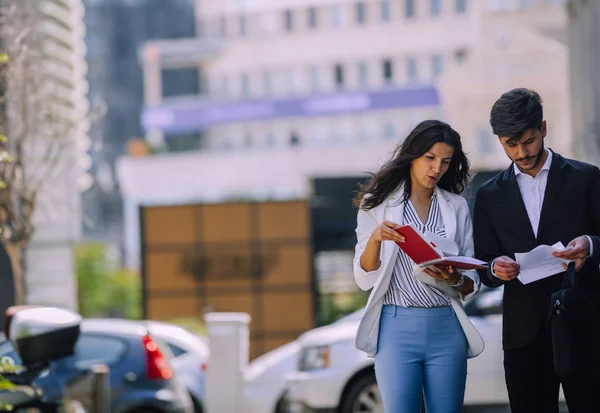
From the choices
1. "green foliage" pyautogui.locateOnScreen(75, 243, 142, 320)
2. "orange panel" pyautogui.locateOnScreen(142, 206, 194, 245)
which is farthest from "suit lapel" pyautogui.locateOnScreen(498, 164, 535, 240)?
"green foliage" pyautogui.locateOnScreen(75, 243, 142, 320)

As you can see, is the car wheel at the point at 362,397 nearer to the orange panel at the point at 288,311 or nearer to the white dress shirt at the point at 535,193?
the white dress shirt at the point at 535,193

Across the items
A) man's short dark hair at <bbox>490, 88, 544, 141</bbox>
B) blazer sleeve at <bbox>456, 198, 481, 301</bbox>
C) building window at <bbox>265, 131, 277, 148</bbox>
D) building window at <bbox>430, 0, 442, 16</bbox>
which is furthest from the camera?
building window at <bbox>430, 0, 442, 16</bbox>

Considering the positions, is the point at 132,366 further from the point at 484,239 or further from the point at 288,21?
the point at 288,21

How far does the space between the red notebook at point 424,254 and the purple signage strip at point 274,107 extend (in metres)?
73.0

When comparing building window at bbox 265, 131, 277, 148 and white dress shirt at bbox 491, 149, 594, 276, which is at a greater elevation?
building window at bbox 265, 131, 277, 148

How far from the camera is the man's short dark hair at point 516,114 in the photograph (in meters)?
4.90

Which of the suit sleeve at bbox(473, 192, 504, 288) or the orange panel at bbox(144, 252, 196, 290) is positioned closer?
the suit sleeve at bbox(473, 192, 504, 288)

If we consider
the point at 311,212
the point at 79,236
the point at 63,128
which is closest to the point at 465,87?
the point at 311,212

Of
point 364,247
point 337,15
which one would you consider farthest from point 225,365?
point 337,15

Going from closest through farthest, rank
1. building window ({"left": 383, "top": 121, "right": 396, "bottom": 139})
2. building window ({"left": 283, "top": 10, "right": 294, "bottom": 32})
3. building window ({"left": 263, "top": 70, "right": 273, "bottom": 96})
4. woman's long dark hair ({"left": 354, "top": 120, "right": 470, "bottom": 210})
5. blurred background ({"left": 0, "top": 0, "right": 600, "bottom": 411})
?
woman's long dark hair ({"left": 354, "top": 120, "right": 470, "bottom": 210}), blurred background ({"left": 0, "top": 0, "right": 600, "bottom": 411}), building window ({"left": 383, "top": 121, "right": 396, "bottom": 139}), building window ({"left": 283, "top": 10, "right": 294, "bottom": 32}), building window ({"left": 263, "top": 70, "right": 273, "bottom": 96})

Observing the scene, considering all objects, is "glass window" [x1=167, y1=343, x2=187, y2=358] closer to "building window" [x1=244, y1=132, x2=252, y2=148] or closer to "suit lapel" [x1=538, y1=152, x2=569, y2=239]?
"suit lapel" [x1=538, y1=152, x2=569, y2=239]

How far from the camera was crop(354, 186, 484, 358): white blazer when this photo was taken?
5.16 meters

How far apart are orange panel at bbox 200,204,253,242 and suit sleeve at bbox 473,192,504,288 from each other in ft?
66.1

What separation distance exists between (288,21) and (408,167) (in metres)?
83.8
